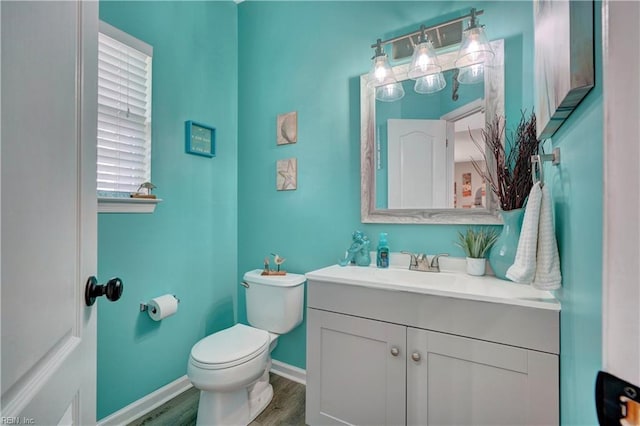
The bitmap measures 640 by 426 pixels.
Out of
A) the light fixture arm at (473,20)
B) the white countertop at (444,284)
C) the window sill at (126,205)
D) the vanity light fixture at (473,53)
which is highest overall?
the light fixture arm at (473,20)

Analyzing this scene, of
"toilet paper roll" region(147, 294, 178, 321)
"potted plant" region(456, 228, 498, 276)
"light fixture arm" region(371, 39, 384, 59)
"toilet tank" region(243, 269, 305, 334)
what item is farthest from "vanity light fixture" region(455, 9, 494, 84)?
"toilet paper roll" region(147, 294, 178, 321)

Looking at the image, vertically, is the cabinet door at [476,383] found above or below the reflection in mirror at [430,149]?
below

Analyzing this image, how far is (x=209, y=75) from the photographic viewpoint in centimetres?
208

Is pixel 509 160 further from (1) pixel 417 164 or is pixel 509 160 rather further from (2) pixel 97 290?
(2) pixel 97 290

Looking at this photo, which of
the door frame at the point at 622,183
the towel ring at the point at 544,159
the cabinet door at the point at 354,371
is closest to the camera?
the door frame at the point at 622,183

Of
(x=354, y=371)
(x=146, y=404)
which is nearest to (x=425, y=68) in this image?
(x=354, y=371)

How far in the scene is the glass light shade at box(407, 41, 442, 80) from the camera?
154cm

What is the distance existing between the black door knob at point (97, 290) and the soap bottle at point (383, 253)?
1275 mm

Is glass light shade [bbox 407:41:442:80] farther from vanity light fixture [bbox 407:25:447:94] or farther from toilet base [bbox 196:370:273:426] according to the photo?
toilet base [bbox 196:370:273:426]

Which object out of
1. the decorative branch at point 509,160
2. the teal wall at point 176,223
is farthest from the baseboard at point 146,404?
the decorative branch at point 509,160

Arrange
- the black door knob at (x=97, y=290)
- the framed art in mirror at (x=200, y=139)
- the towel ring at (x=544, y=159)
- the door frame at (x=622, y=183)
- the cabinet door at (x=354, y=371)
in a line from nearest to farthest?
1. the door frame at (x=622, y=183)
2. the black door knob at (x=97, y=290)
3. the towel ring at (x=544, y=159)
4. the cabinet door at (x=354, y=371)
5. the framed art in mirror at (x=200, y=139)

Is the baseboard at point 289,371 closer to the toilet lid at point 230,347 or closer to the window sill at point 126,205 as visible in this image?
the toilet lid at point 230,347

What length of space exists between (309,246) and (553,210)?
136 centimetres

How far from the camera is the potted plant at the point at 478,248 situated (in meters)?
1.41
